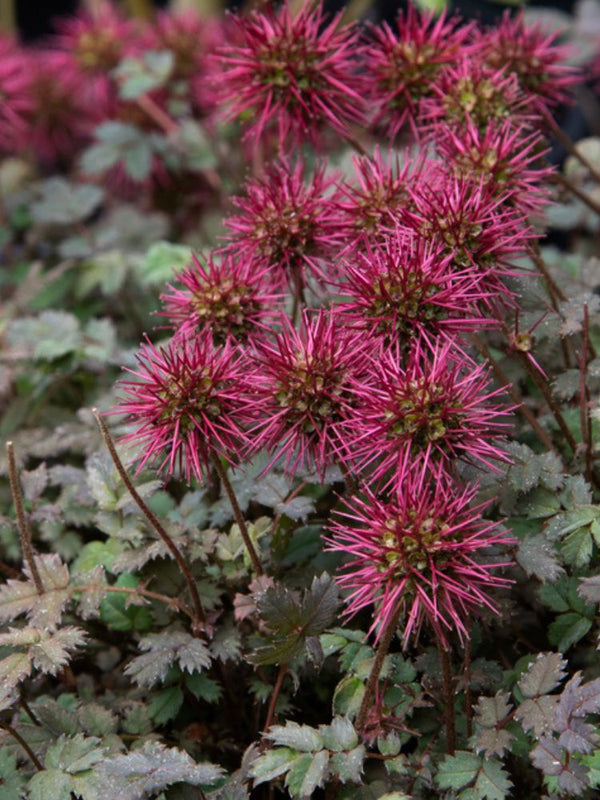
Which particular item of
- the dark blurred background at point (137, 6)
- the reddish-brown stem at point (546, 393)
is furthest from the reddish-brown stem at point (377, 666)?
the dark blurred background at point (137, 6)

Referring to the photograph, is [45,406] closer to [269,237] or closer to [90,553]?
[90,553]

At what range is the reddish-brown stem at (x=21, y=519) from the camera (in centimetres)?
109

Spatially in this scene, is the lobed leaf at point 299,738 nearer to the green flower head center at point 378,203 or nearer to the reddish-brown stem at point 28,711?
the reddish-brown stem at point 28,711

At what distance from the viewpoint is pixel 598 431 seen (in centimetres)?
127

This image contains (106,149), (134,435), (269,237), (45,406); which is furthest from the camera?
(106,149)

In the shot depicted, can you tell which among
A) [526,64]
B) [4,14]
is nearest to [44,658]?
[526,64]

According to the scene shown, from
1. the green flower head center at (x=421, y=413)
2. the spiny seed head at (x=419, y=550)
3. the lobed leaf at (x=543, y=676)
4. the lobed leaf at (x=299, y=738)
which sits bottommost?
the lobed leaf at (x=299, y=738)

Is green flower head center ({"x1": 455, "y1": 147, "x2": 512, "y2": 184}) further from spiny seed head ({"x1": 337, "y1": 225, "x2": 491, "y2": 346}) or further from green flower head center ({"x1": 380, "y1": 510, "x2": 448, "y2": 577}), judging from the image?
green flower head center ({"x1": 380, "y1": 510, "x2": 448, "y2": 577})

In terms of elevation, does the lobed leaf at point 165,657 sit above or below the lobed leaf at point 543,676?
below

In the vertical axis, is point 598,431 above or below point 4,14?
below

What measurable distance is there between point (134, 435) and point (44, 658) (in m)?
0.29

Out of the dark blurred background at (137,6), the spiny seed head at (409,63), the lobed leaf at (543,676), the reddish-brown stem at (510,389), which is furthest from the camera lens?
the dark blurred background at (137,6)

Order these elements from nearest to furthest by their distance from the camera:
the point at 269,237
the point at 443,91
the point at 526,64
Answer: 1. the point at 269,237
2. the point at 443,91
3. the point at 526,64

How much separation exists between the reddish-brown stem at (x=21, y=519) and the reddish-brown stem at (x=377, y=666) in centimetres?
44
